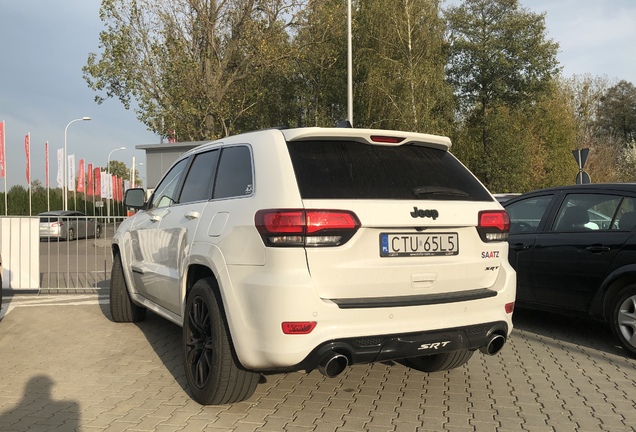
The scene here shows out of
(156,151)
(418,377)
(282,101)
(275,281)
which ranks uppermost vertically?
(282,101)

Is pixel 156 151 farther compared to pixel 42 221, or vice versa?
pixel 156 151

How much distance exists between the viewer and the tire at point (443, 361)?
452cm

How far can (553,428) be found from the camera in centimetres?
353

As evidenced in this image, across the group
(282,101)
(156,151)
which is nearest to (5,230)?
(156,151)

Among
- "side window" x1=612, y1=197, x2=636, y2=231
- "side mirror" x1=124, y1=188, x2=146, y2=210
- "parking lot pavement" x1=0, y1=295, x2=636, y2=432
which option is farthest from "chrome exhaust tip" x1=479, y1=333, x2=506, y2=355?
"side mirror" x1=124, y1=188, x2=146, y2=210

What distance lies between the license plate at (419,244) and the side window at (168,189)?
2367mm

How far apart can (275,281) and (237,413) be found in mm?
1158

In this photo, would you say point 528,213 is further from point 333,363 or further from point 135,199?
point 135,199

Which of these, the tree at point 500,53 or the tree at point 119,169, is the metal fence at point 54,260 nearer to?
the tree at point 500,53

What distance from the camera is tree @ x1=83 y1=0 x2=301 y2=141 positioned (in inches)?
911

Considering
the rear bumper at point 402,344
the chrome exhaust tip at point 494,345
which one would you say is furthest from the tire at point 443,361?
the rear bumper at point 402,344

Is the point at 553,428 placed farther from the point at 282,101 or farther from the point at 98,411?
the point at 282,101

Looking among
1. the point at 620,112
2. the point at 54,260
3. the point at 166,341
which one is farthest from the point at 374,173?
the point at 620,112

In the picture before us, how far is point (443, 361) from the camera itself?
456 centimetres
